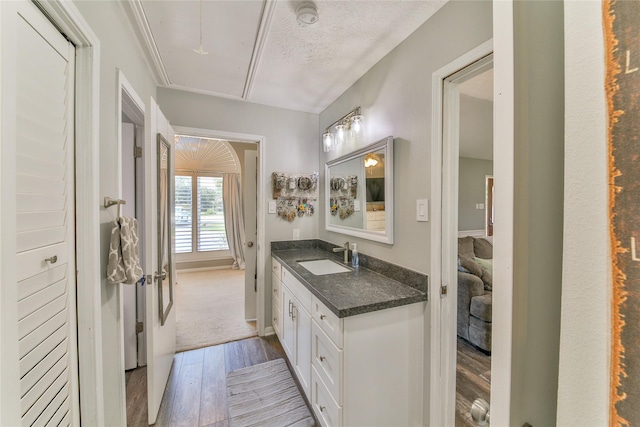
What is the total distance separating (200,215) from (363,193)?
14.6 ft

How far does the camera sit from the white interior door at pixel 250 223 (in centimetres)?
291

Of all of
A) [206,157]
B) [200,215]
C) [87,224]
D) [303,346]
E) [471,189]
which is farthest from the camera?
[200,215]

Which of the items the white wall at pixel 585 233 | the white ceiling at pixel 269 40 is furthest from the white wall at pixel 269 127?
the white wall at pixel 585 233

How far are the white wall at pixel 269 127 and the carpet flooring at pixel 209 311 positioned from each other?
20.0 inches

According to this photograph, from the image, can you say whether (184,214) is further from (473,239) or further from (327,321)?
(473,239)

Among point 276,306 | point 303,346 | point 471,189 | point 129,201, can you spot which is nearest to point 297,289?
point 303,346

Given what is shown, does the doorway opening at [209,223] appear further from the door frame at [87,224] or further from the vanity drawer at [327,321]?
the door frame at [87,224]

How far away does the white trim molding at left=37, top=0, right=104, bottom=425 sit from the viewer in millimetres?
955

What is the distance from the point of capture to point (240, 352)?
2373 millimetres

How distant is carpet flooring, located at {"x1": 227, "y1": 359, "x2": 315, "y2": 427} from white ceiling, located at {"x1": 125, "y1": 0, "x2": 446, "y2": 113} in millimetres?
2470

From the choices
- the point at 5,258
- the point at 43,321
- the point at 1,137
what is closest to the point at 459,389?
the point at 43,321

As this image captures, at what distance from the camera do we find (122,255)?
1151 millimetres

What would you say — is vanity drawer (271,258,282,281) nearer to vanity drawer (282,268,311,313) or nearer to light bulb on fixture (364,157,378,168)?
vanity drawer (282,268,311,313)

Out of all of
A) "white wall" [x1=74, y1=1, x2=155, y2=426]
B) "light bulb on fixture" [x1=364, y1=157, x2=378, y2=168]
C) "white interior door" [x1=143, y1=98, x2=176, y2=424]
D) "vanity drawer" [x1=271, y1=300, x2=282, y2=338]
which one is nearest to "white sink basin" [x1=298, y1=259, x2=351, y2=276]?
"vanity drawer" [x1=271, y1=300, x2=282, y2=338]
